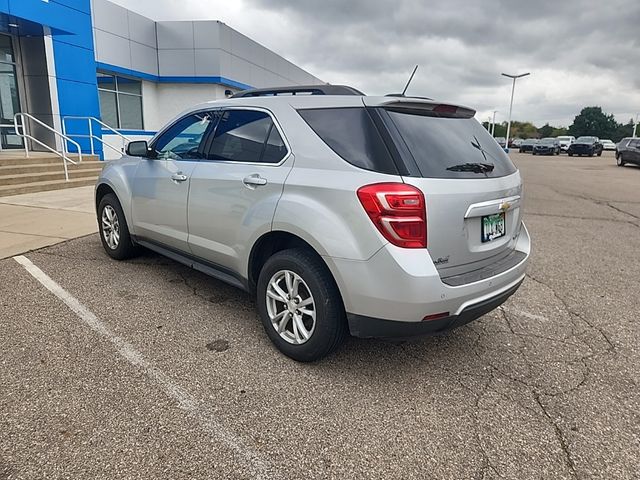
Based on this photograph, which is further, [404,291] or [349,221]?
[349,221]

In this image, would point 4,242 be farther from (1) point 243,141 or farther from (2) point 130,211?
(1) point 243,141

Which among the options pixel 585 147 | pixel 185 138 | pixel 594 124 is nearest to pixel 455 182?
pixel 185 138

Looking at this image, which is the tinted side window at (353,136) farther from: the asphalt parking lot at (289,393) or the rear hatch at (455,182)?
the asphalt parking lot at (289,393)

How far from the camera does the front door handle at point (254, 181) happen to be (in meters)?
3.14

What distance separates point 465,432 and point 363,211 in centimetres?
130

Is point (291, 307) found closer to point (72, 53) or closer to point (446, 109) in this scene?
point (446, 109)

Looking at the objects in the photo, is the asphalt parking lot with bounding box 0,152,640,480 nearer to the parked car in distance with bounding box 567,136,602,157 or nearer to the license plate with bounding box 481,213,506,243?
the license plate with bounding box 481,213,506,243

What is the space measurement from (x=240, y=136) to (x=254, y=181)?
525 millimetres

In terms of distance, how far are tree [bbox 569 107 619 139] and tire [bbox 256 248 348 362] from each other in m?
113

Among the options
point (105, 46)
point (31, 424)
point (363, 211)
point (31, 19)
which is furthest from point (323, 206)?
point (105, 46)

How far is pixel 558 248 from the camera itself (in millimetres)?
6531

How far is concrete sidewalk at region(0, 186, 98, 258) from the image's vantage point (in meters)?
5.92

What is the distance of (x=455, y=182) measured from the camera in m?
2.70

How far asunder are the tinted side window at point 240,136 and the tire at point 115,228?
1.78 meters
